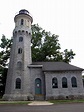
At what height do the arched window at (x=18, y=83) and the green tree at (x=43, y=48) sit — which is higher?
the green tree at (x=43, y=48)

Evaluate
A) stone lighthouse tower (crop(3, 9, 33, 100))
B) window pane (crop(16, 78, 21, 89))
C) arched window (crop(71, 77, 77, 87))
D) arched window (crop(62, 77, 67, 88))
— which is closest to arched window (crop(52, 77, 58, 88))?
arched window (crop(62, 77, 67, 88))

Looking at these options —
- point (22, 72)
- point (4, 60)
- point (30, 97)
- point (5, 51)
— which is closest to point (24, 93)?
point (30, 97)

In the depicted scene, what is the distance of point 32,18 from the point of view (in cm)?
2661

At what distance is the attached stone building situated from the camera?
64.2ft

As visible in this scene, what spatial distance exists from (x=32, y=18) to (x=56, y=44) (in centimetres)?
1081

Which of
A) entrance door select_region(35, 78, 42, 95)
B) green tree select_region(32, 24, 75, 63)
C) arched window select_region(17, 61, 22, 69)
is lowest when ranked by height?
entrance door select_region(35, 78, 42, 95)

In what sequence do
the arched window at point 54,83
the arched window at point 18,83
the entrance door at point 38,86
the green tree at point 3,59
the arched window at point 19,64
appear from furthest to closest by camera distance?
1. the green tree at point 3,59
2. the arched window at point 19,64
3. the entrance door at point 38,86
4. the arched window at point 54,83
5. the arched window at point 18,83

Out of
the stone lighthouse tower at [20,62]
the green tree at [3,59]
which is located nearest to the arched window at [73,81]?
the stone lighthouse tower at [20,62]

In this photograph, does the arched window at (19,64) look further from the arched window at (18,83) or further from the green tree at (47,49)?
the green tree at (47,49)

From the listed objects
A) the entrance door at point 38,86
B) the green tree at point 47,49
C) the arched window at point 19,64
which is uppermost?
the green tree at point 47,49

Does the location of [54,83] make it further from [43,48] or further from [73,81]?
[43,48]

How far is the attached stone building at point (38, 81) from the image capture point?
1956cm

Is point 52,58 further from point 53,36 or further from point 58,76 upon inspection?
point 58,76

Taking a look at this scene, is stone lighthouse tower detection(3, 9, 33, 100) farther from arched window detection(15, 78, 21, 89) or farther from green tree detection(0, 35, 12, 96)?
green tree detection(0, 35, 12, 96)
